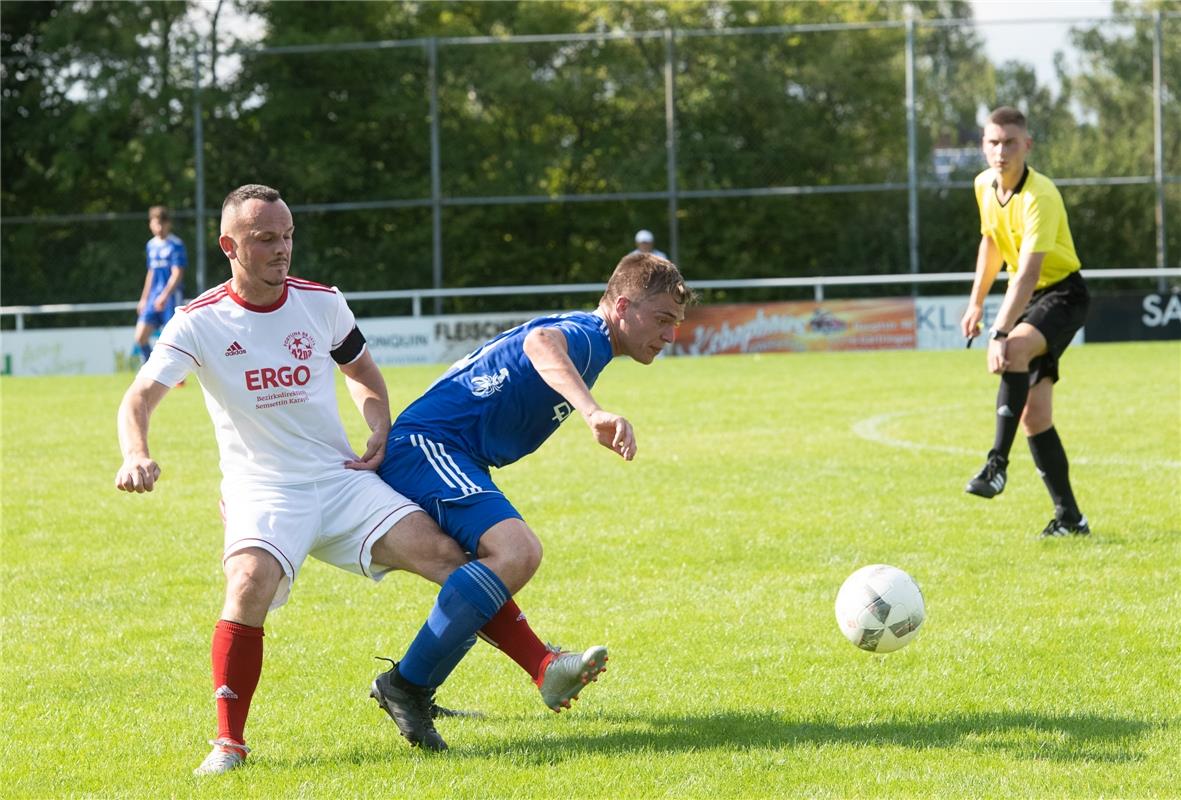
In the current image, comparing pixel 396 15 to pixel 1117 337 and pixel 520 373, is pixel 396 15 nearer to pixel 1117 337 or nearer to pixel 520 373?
pixel 1117 337

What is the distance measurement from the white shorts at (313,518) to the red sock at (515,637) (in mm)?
380

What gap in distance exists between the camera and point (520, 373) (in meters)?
4.52

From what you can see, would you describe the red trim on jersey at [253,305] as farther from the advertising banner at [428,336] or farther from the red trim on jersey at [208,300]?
the advertising banner at [428,336]

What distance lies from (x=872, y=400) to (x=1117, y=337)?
893 centimetres

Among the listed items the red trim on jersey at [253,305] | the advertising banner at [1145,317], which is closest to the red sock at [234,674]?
the red trim on jersey at [253,305]

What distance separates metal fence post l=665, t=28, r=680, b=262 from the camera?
24.7 meters

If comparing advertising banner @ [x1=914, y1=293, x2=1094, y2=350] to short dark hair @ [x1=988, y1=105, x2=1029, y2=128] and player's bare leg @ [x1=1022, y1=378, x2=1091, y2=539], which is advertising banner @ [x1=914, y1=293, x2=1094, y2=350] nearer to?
player's bare leg @ [x1=1022, y1=378, x2=1091, y2=539]

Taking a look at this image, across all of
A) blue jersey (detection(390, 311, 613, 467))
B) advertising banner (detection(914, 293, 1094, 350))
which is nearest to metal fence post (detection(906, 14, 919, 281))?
advertising banner (detection(914, 293, 1094, 350))

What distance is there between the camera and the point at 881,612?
4.76m

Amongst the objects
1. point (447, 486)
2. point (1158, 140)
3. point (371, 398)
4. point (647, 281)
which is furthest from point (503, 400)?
point (1158, 140)

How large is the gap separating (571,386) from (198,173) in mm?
21450

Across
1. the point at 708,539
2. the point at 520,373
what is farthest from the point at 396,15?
the point at 520,373

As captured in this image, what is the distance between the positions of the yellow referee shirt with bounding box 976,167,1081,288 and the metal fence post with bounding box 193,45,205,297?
17.7 m

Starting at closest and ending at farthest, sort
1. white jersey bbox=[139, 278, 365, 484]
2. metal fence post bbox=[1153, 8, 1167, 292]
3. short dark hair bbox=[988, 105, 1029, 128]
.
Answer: white jersey bbox=[139, 278, 365, 484]
short dark hair bbox=[988, 105, 1029, 128]
metal fence post bbox=[1153, 8, 1167, 292]
